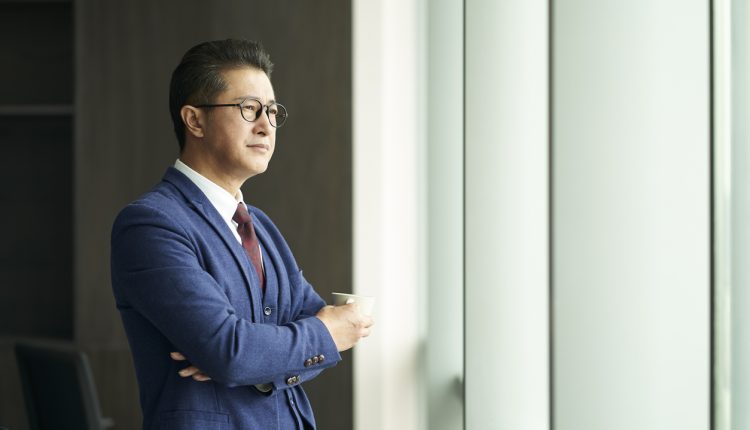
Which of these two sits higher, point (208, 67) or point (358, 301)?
point (208, 67)

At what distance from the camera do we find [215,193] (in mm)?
1495

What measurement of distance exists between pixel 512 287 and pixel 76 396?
1.43 meters

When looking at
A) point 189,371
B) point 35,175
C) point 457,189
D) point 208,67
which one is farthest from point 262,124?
point 35,175

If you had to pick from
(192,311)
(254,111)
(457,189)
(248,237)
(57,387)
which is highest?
(254,111)

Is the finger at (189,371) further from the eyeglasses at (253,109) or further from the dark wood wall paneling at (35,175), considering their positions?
the dark wood wall paneling at (35,175)

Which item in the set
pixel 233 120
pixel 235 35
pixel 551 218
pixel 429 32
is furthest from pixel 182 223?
pixel 235 35

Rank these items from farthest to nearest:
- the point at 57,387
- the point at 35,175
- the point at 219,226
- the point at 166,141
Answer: the point at 35,175 < the point at 166,141 < the point at 57,387 < the point at 219,226

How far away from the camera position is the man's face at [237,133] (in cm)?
148

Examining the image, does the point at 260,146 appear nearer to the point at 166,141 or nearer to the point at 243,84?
the point at 243,84

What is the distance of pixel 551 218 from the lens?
162 cm

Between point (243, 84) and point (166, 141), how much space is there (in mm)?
2474

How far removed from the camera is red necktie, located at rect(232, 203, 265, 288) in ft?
4.93

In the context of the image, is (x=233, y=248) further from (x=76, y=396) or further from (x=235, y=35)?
(x=235, y=35)

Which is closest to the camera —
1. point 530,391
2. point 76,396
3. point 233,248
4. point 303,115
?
point 233,248
